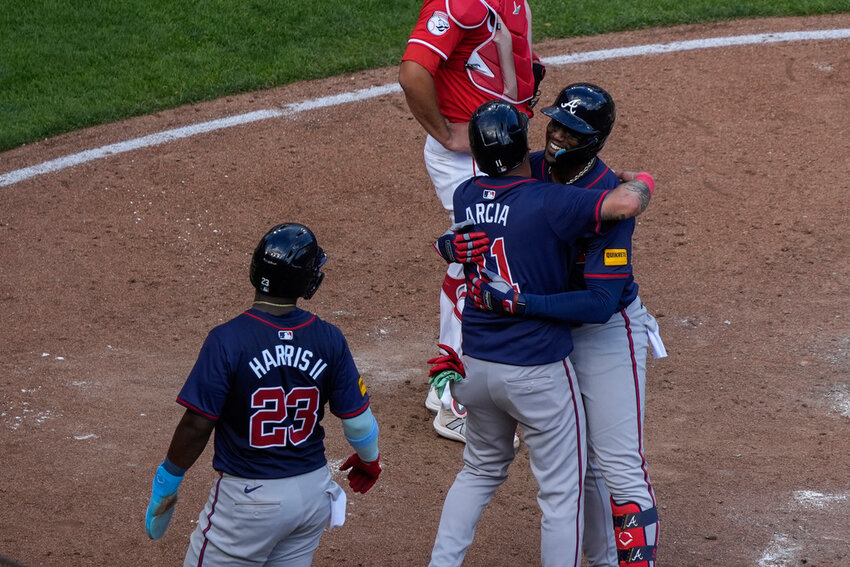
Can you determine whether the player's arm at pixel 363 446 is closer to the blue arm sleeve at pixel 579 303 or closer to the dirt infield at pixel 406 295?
the blue arm sleeve at pixel 579 303

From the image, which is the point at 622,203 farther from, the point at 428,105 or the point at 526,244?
the point at 428,105

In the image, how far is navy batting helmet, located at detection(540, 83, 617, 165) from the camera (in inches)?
153

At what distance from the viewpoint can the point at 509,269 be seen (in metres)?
3.78

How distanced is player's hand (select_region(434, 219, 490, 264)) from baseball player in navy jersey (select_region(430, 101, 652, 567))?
0.02 meters

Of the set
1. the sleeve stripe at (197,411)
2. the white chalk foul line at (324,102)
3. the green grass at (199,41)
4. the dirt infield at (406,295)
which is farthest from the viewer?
the green grass at (199,41)

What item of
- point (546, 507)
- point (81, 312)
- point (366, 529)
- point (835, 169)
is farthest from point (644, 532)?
point (835, 169)

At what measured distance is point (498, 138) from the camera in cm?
374

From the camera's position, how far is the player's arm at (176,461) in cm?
335

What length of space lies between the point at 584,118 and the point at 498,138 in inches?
14.6

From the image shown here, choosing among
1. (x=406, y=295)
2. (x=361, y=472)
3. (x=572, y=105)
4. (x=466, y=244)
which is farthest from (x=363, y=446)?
(x=406, y=295)

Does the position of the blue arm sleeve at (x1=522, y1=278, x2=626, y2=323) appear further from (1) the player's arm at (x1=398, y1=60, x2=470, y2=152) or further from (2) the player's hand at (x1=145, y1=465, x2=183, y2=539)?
(1) the player's arm at (x1=398, y1=60, x2=470, y2=152)

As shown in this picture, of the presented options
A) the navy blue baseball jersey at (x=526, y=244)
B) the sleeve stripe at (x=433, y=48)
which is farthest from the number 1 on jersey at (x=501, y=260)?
the sleeve stripe at (x=433, y=48)

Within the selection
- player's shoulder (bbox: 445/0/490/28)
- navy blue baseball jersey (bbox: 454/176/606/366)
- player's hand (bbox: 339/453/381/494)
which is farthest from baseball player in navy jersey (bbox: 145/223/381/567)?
player's shoulder (bbox: 445/0/490/28)

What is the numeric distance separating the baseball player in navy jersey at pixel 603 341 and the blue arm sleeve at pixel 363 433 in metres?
0.57
